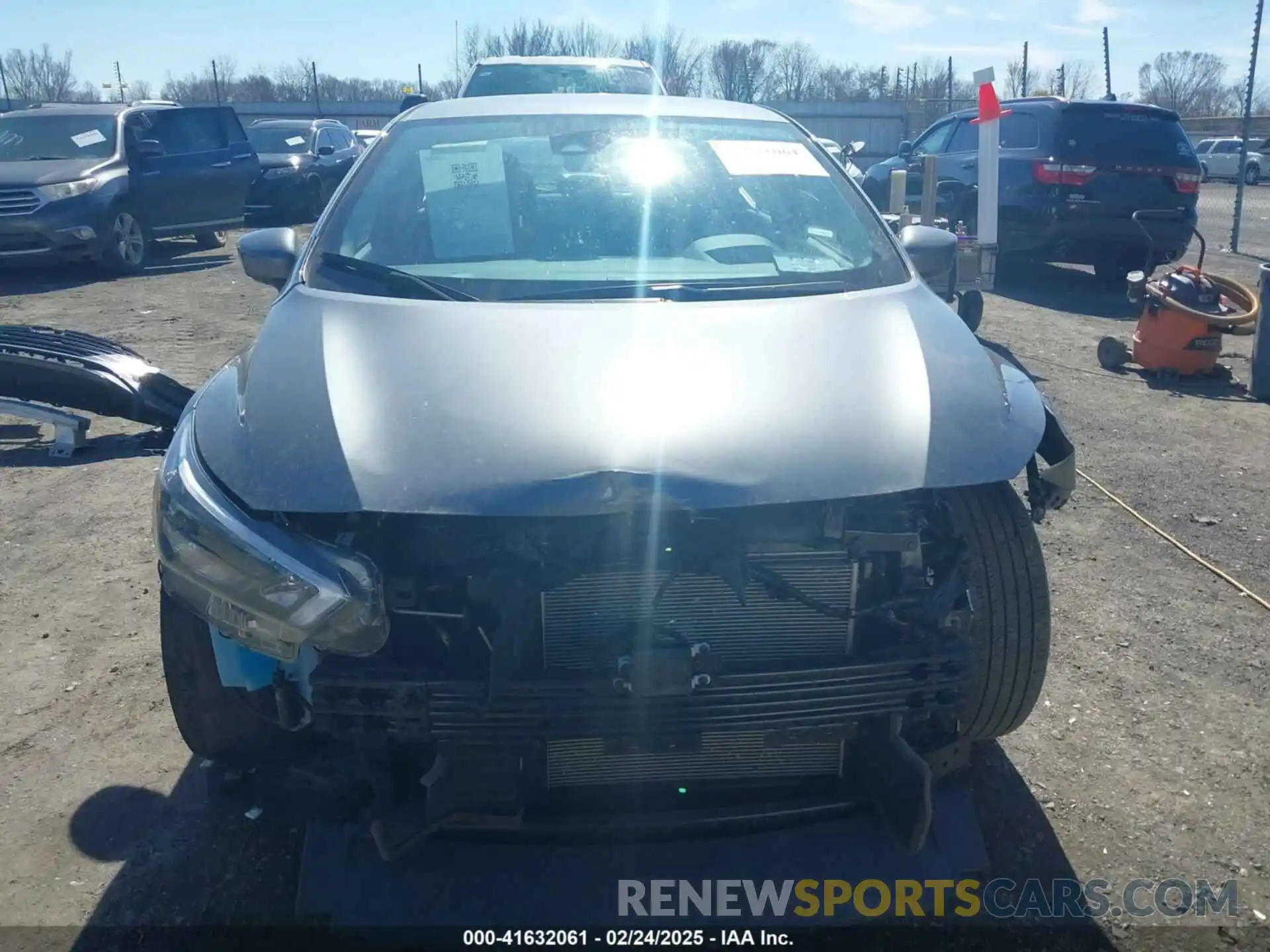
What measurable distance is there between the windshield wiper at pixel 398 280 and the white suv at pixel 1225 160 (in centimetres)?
3271

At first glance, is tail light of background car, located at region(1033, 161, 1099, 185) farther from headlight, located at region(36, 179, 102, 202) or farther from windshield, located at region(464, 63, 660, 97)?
headlight, located at region(36, 179, 102, 202)

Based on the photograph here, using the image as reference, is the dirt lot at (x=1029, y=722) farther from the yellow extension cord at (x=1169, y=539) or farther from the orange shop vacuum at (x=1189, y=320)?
the orange shop vacuum at (x=1189, y=320)

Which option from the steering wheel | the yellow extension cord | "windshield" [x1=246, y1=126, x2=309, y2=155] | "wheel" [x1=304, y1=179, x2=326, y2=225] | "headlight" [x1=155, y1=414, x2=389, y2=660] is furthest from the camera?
"windshield" [x1=246, y1=126, x2=309, y2=155]

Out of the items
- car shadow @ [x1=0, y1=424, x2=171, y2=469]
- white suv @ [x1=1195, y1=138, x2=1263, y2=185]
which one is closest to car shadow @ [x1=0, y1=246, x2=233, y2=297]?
car shadow @ [x1=0, y1=424, x2=171, y2=469]

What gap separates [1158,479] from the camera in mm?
5285

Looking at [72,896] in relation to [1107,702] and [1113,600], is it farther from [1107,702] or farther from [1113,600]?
[1113,600]

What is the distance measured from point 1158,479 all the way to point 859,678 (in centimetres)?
389

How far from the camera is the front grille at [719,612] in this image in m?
2.12

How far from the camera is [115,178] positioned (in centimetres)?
Result: 1139

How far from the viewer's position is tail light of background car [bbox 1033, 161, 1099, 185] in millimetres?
10523

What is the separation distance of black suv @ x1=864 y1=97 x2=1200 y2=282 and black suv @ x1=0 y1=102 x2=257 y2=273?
8953 mm

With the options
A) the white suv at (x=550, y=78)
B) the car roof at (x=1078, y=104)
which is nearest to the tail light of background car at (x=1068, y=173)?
the car roof at (x=1078, y=104)

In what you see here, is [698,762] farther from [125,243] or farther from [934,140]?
[934,140]

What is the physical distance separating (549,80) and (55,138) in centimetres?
588
